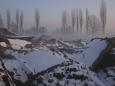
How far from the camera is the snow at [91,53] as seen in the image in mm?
17948

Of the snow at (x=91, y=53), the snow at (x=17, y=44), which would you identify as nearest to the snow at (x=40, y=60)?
the snow at (x=17, y=44)

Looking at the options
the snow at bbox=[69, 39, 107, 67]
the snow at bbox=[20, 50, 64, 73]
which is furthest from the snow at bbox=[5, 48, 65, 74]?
the snow at bbox=[69, 39, 107, 67]

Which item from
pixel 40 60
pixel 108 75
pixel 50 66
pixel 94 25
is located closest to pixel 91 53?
pixel 108 75

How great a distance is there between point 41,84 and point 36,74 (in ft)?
2.72

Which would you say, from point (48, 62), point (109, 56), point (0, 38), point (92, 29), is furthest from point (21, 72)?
point (92, 29)

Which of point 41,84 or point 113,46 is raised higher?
point 113,46

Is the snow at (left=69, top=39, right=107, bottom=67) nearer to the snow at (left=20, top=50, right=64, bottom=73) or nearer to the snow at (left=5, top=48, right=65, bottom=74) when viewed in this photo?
the snow at (left=5, top=48, right=65, bottom=74)

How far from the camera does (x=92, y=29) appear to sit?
67875 millimetres

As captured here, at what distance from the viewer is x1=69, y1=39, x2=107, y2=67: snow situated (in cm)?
1795

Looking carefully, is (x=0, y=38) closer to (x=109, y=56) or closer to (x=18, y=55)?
(x=18, y=55)

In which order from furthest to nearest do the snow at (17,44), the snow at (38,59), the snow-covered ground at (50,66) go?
1. the snow at (17,44)
2. the snow at (38,59)
3. the snow-covered ground at (50,66)

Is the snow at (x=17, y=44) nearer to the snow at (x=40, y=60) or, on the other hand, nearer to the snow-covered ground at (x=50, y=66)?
the snow-covered ground at (x=50, y=66)

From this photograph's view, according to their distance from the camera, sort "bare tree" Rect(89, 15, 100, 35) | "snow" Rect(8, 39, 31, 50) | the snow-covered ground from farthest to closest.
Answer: "bare tree" Rect(89, 15, 100, 35) < "snow" Rect(8, 39, 31, 50) < the snow-covered ground

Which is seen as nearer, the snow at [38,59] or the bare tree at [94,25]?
the snow at [38,59]
